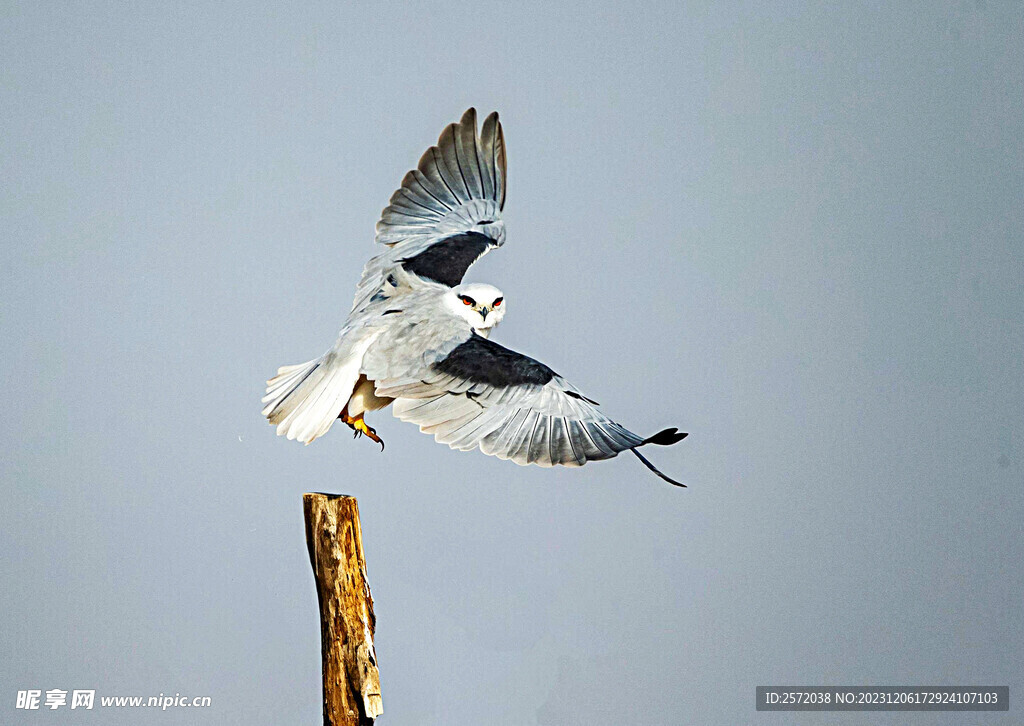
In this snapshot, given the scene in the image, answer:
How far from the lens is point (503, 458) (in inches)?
128

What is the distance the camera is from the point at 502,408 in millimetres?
3383

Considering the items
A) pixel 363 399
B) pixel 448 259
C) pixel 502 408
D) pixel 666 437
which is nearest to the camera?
pixel 666 437

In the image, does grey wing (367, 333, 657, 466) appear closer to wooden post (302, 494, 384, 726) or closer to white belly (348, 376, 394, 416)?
white belly (348, 376, 394, 416)

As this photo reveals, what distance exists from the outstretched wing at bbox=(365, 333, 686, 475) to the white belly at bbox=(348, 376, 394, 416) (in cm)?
20

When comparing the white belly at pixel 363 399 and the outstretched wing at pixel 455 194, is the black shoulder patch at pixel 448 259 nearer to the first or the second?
the outstretched wing at pixel 455 194

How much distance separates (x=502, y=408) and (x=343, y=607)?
2.97 ft

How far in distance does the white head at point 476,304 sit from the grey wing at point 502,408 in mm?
296

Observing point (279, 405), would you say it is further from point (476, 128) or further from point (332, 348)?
point (476, 128)

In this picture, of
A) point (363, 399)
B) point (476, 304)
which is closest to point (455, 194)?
point (476, 304)

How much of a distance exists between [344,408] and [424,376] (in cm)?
46

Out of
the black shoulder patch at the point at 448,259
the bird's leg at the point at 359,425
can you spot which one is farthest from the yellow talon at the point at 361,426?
the black shoulder patch at the point at 448,259

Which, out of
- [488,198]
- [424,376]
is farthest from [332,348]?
[488,198]

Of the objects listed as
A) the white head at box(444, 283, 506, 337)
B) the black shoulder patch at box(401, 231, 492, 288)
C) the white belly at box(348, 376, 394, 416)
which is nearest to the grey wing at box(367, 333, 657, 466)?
the white belly at box(348, 376, 394, 416)

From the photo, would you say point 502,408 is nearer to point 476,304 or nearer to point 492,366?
point 492,366
